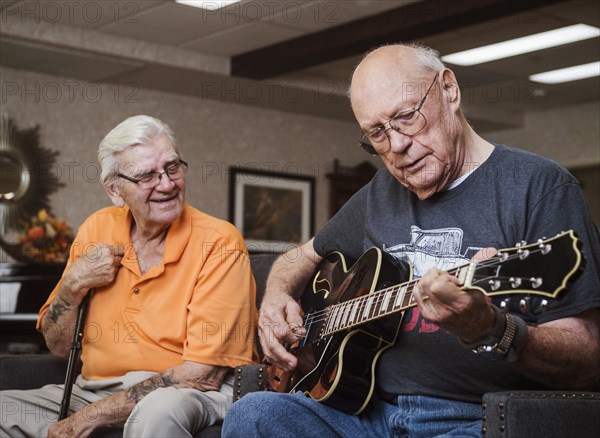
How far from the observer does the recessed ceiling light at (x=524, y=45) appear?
6004 mm

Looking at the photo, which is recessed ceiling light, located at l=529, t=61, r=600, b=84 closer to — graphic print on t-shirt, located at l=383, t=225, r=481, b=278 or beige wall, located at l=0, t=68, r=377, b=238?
A: beige wall, located at l=0, t=68, r=377, b=238

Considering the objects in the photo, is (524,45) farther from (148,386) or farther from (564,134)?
→ (148,386)

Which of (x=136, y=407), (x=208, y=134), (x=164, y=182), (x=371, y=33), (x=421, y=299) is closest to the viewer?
(x=421, y=299)

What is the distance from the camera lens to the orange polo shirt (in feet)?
7.62

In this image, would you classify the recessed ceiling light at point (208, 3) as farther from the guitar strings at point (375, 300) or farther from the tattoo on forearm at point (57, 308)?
the guitar strings at point (375, 300)

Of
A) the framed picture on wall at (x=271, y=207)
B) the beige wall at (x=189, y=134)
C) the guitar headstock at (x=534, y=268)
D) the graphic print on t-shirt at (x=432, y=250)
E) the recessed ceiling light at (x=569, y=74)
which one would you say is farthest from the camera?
the framed picture on wall at (x=271, y=207)

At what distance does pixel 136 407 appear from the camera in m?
2.13

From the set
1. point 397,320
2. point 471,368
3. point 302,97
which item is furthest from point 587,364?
point 302,97

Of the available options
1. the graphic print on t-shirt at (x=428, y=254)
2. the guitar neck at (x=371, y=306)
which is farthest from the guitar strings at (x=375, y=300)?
the graphic print on t-shirt at (x=428, y=254)

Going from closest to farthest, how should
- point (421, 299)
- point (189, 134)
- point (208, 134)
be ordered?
point (421, 299) < point (189, 134) < point (208, 134)

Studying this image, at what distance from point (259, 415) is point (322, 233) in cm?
59

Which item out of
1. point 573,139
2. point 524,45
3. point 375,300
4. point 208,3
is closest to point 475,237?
point 375,300

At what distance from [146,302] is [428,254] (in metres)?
0.95

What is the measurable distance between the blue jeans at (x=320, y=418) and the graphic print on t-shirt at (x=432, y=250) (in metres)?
0.29
